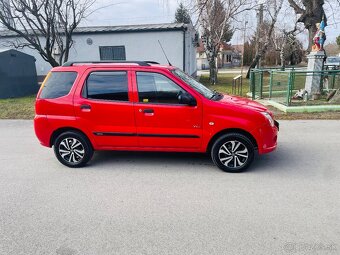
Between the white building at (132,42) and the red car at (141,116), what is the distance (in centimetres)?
1518

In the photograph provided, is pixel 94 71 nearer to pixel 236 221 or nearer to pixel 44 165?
pixel 44 165

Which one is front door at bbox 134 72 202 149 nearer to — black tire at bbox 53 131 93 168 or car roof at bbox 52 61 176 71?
car roof at bbox 52 61 176 71

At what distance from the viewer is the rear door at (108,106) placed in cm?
452

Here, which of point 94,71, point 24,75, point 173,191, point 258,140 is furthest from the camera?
point 24,75

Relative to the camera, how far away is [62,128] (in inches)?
189

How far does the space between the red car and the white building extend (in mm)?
15177

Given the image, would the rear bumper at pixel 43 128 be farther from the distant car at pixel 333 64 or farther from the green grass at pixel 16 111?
the distant car at pixel 333 64

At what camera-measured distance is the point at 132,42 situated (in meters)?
19.5

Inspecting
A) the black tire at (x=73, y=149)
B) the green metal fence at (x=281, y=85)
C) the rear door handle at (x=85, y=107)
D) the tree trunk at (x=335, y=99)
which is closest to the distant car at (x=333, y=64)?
the green metal fence at (x=281, y=85)

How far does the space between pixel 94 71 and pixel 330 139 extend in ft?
17.3

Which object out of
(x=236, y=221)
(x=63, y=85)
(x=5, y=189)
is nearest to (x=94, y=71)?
(x=63, y=85)

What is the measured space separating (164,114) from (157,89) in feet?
1.45

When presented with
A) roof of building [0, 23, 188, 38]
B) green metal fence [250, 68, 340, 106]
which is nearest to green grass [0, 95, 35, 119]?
green metal fence [250, 68, 340, 106]

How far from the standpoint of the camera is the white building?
62.3 feet
